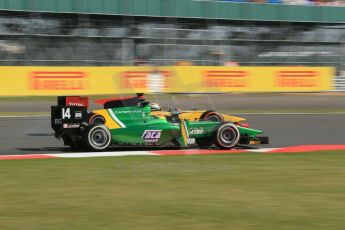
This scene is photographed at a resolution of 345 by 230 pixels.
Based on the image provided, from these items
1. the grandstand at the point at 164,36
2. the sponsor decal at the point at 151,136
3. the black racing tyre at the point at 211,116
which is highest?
the grandstand at the point at 164,36

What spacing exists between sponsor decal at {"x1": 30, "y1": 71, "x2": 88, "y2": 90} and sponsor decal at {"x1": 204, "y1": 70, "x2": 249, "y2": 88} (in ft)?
16.2

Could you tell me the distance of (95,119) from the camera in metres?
8.90

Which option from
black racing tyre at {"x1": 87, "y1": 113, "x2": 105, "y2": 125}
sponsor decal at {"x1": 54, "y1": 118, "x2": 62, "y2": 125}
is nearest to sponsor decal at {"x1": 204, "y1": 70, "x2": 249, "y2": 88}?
black racing tyre at {"x1": 87, "y1": 113, "x2": 105, "y2": 125}

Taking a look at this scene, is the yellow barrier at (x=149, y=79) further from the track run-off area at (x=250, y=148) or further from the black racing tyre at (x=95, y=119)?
the black racing tyre at (x=95, y=119)

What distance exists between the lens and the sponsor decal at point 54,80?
19016 mm

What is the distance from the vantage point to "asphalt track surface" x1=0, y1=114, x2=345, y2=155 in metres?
9.90

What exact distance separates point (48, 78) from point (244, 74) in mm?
7332

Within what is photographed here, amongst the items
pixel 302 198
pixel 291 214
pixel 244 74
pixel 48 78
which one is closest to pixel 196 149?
pixel 302 198

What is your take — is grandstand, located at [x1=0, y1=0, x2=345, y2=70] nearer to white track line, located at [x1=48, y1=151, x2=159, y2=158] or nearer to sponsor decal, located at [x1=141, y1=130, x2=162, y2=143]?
white track line, located at [x1=48, y1=151, x2=159, y2=158]

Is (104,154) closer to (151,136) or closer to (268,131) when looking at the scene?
(151,136)

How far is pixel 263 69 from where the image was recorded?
22.1 metres

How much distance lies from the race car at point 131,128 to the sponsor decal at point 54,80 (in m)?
10.2

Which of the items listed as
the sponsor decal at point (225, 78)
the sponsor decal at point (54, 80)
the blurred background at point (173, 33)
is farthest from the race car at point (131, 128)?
the blurred background at point (173, 33)

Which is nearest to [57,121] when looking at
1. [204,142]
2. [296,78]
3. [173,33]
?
[204,142]
